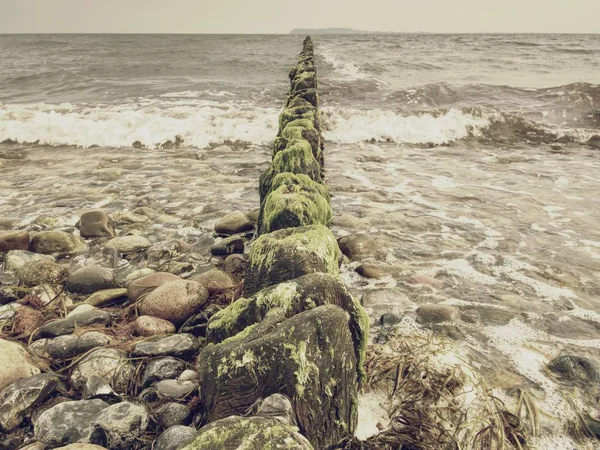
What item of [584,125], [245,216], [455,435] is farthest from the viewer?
[584,125]

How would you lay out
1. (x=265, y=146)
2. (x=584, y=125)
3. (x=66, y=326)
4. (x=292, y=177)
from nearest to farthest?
(x=66, y=326), (x=292, y=177), (x=265, y=146), (x=584, y=125)

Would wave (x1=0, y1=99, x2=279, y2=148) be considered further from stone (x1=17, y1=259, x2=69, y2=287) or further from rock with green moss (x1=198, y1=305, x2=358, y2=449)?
rock with green moss (x1=198, y1=305, x2=358, y2=449)

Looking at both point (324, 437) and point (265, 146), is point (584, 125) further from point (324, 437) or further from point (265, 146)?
point (324, 437)

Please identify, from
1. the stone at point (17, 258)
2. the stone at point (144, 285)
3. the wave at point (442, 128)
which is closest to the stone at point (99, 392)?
the stone at point (144, 285)

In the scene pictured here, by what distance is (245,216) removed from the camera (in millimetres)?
5109

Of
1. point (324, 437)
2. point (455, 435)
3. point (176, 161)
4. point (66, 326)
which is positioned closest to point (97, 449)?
point (324, 437)

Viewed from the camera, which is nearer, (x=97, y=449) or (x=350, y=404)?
(x=97, y=449)

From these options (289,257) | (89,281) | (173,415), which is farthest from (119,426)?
(89,281)

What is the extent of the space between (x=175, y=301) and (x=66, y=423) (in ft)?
3.99

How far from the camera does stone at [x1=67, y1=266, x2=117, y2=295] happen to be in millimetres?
3645

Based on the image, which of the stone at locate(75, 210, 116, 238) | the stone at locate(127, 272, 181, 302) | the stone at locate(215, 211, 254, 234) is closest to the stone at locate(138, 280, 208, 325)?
the stone at locate(127, 272, 181, 302)

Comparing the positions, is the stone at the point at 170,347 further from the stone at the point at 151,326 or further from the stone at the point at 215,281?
the stone at the point at 215,281

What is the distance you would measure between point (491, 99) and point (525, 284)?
39.6 feet

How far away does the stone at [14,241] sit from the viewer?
441cm
